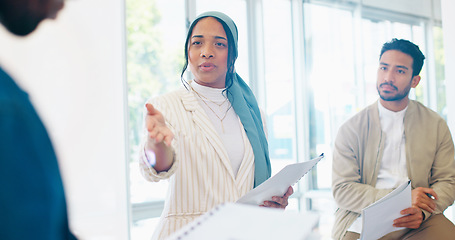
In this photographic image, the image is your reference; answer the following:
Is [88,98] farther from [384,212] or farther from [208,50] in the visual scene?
[384,212]

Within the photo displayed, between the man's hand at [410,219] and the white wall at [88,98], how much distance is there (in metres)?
1.68

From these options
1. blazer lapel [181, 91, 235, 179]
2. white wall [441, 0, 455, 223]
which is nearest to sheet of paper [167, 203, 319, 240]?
blazer lapel [181, 91, 235, 179]

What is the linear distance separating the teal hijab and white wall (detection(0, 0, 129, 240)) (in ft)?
3.02

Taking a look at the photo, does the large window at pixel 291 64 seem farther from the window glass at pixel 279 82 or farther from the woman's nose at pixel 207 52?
the woman's nose at pixel 207 52

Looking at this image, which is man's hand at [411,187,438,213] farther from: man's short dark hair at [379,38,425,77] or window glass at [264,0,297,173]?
window glass at [264,0,297,173]

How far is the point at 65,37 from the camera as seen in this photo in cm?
233

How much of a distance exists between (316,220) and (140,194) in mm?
3130

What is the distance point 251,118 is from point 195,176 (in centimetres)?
34

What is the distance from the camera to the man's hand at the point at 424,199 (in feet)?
6.36

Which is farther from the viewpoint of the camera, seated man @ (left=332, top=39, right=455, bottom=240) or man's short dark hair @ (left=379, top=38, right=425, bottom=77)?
man's short dark hair @ (left=379, top=38, right=425, bottom=77)

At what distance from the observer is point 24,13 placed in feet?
1.70

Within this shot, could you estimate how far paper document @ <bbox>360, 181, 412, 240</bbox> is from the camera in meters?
1.46

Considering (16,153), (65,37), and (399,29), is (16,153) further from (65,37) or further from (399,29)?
(399,29)

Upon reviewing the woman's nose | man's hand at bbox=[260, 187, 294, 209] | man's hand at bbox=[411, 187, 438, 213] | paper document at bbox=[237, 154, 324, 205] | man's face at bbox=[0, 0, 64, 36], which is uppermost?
the woman's nose
